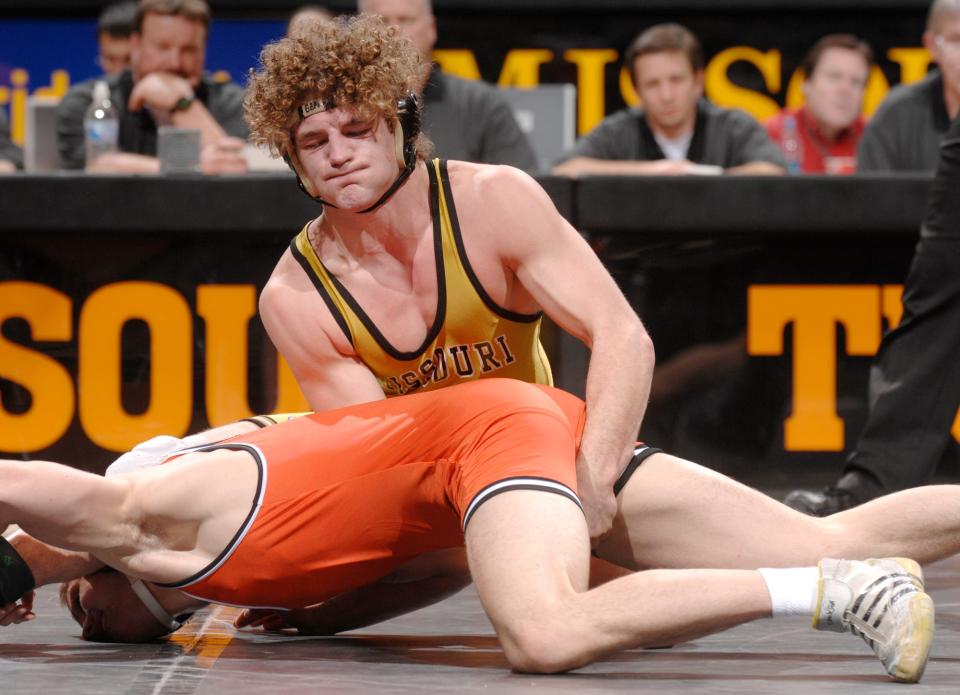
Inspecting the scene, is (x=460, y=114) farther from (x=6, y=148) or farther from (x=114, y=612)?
(x=114, y=612)

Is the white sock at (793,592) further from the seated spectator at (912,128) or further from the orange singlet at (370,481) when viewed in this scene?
the seated spectator at (912,128)

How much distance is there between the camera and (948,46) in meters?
5.57

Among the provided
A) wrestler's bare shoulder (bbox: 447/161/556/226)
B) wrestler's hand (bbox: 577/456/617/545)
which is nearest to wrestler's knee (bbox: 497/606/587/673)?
wrestler's hand (bbox: 577/456/617/545)

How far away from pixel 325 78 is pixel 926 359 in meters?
2.07

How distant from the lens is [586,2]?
7.84 m

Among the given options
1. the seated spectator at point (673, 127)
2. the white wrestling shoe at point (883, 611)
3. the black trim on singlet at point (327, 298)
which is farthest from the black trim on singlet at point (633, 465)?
the seated spectator at point (673, 127)

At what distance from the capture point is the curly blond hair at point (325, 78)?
312 cm

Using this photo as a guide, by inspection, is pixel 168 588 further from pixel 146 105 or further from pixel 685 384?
pixel 146 105

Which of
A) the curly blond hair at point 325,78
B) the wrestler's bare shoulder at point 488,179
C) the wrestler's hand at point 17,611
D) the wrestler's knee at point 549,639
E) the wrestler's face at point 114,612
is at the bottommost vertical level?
the wrestler's face at point 114,612

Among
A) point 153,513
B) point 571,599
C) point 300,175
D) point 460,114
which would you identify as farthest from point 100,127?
point 571,599

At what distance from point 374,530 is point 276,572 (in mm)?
192

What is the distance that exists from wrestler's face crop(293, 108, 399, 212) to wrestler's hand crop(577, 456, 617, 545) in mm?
697

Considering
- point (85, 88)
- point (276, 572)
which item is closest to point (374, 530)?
point (276, 572)

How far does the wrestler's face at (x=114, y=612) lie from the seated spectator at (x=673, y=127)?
10.1 ft
